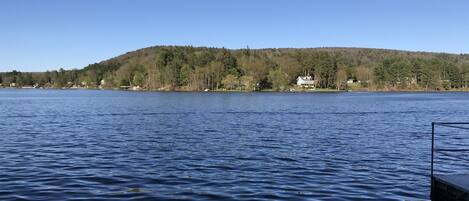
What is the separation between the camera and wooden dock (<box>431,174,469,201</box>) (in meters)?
15.4

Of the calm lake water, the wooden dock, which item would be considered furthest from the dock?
the calm lake water

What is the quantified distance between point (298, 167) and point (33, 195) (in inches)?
502

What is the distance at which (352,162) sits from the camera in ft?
89.7

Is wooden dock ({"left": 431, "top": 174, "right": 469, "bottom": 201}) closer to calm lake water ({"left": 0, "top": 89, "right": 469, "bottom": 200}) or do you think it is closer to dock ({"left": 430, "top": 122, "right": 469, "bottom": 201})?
dock ({"left": 430, "top": 122, "right": 469, "bottom": 201})

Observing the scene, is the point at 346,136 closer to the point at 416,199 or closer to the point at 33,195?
the point at 416,199

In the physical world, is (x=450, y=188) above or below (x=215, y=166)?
above

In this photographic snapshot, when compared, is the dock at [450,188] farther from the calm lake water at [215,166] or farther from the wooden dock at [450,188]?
the calm lake water at [215,166]

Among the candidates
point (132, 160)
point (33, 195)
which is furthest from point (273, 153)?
point (33, 195)

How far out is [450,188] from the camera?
16.3 metres

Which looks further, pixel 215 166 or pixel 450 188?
pixel 215 166

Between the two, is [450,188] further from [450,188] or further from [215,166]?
[215,166]

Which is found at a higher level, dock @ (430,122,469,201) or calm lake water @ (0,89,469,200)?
dock @ (430,122,469,201)

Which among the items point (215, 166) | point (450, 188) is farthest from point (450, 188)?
point (215, 166)

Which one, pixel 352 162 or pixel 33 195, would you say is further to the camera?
pixel 352 162
